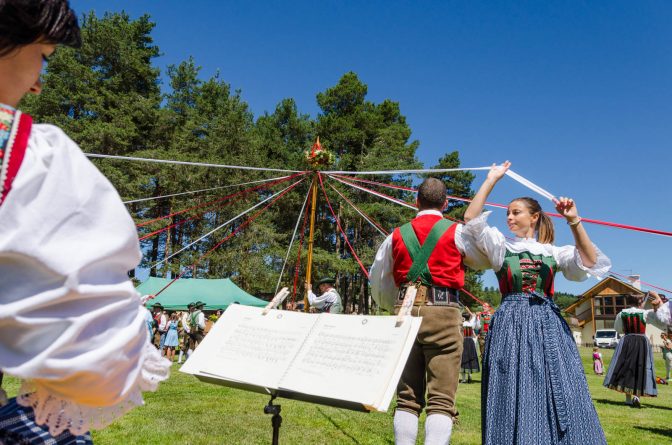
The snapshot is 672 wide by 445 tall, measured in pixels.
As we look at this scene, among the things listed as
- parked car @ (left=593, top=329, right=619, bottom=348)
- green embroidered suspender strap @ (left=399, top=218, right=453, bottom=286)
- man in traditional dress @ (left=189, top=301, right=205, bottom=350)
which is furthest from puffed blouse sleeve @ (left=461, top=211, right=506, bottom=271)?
parked car @ (left=593, top=329, right=619, bottom=348)

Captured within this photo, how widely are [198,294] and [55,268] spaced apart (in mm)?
19855

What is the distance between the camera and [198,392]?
734cm

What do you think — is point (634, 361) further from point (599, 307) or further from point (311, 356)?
point (599, 307)

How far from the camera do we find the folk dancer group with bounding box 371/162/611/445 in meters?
2.65

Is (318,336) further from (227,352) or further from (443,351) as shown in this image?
(443,351)

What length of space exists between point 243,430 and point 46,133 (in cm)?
443

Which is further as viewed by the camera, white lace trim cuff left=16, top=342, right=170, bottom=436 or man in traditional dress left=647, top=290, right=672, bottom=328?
man in traditional dress left=647, top=290, right=672, bottom=328

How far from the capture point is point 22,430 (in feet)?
3.15

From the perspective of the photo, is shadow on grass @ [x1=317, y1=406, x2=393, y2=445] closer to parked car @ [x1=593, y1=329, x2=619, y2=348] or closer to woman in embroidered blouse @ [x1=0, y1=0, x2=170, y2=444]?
woman in embroidered blouse @ [x1=0, y1=0, x2=170, y2=444]

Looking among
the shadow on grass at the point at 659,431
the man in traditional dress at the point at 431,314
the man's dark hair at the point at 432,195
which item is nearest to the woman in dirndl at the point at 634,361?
the shadow on grass at the point at 659,431

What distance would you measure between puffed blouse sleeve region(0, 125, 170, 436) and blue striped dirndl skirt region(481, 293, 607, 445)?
237cm

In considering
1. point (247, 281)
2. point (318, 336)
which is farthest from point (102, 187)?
point (247, 281)

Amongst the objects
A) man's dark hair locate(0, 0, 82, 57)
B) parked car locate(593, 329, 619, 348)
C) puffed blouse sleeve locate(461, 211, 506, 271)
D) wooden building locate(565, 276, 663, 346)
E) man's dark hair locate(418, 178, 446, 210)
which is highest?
man's dark hair locate(418, 178, 446, 210)

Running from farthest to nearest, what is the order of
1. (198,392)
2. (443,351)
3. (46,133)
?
(198,392), (443,351), (46,133)
